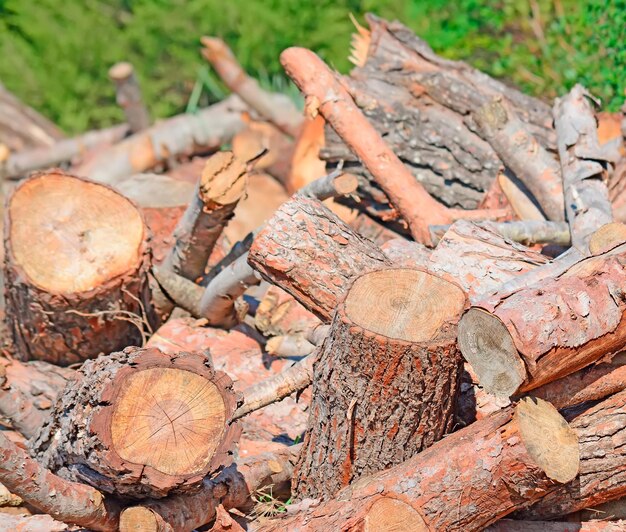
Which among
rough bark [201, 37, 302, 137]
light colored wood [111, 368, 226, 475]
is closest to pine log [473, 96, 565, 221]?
light colored wood [111, 368, 226, 475]

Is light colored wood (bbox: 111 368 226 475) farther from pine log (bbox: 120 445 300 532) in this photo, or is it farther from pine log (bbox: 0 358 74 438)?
pine log (bbox: 0 358 74 438)

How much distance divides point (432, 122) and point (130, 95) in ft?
10.4

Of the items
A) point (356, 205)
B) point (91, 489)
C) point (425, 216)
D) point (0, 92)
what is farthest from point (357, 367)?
point (0, 92)

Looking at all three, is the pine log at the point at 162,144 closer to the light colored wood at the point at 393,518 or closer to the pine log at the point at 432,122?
the pine log at the point at 432,122

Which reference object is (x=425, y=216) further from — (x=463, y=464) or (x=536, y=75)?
(x=536, y=75)

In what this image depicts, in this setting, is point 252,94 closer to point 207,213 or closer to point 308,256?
point 207,213

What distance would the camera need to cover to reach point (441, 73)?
5219mm

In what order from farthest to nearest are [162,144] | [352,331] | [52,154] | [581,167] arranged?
[52,154], [162,144], [581,167], [352,331]

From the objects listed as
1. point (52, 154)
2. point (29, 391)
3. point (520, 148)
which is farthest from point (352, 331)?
point (52, 154)

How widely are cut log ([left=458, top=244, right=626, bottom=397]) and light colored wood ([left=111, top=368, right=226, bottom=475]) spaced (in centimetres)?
87

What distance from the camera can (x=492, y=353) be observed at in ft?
9.54

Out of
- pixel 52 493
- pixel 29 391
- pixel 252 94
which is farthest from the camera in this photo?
pixel 252 94

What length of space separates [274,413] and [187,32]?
543 centimetres

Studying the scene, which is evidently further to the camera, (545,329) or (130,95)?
(130,95)
